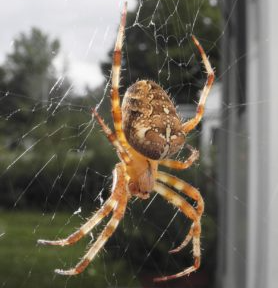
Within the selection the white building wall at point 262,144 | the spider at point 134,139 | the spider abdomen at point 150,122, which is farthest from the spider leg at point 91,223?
the white building wall at point 262,144

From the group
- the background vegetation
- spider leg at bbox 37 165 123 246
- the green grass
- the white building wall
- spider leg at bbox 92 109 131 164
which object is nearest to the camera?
spider leg at bbox 92 109 131 164

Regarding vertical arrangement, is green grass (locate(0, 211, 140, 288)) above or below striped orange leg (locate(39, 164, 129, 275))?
below

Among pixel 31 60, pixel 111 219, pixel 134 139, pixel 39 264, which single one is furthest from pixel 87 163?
pixel 134 139

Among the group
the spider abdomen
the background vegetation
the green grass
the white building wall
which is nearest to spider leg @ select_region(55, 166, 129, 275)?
the spider abdomen

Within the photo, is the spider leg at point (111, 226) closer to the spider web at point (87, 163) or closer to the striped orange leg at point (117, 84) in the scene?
the spider web at point (87, 163)

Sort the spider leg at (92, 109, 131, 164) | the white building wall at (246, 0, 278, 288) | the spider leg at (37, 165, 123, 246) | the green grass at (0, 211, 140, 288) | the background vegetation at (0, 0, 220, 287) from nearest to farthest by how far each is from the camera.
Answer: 1. the spider leg at (92, 109, 131, 164)
2. the spider leg at (37, 165, 123, 246)
3. the background vegetation at (0, 0, 220, 287)
4. the white building wall at (246, 0, 278, 288)
5. the green grass at (0, 211, 140, 288)

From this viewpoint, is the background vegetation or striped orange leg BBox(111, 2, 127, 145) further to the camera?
the background vegetation

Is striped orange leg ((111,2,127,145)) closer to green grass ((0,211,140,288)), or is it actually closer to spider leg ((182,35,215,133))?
spider leg ((182,35,215,133))
